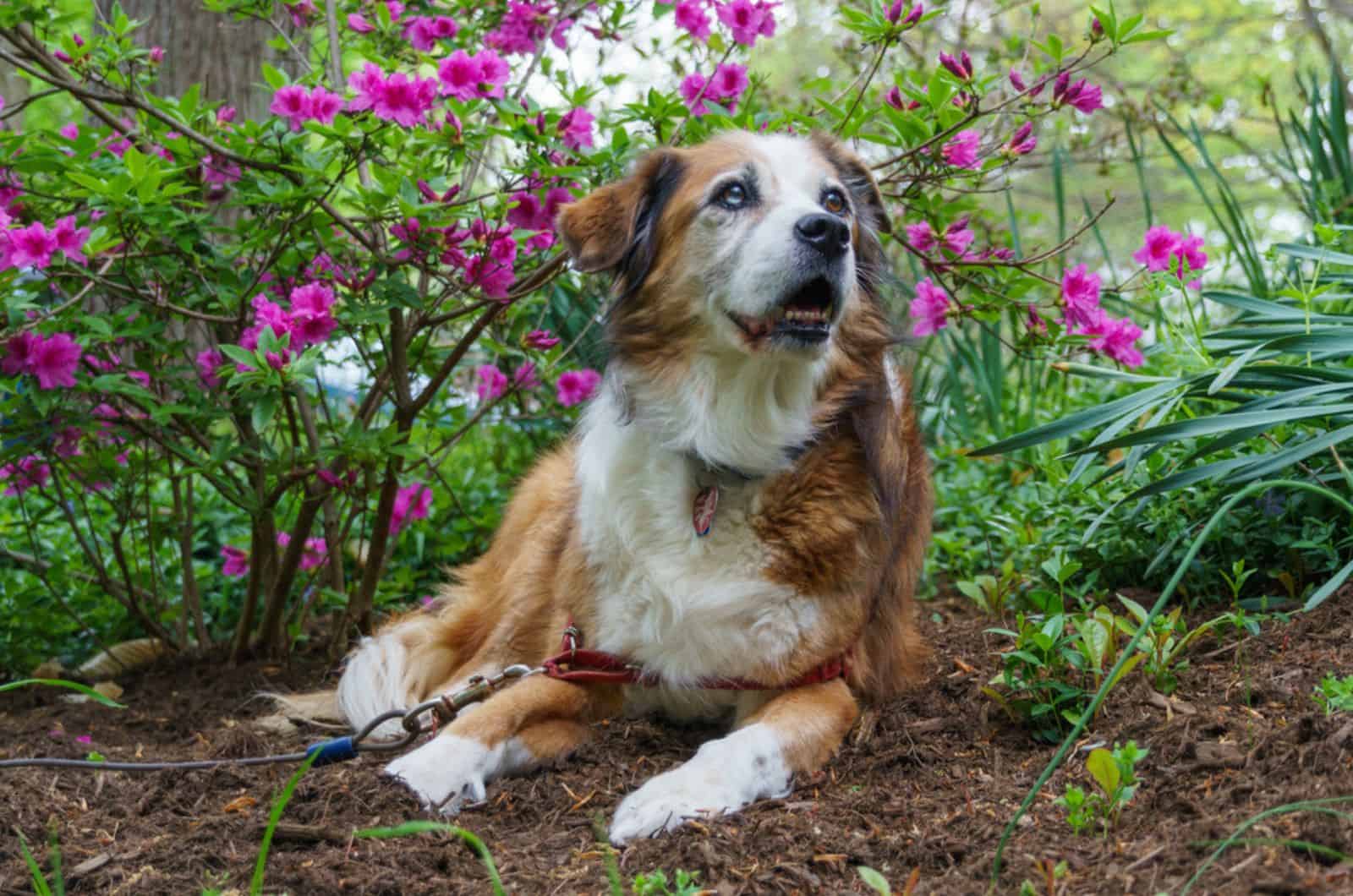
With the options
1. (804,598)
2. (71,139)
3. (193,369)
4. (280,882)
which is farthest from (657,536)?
(71,139)

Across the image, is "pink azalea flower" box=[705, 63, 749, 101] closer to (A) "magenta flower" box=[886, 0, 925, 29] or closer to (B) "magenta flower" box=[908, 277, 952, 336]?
(A) "magenta flower" box=[886, 0, 925, 29]

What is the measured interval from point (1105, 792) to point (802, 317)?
1.28 m

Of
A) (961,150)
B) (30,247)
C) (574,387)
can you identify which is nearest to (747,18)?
(961,150)

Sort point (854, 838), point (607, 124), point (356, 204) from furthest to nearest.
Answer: point (607, 124)
point (356, 204)
point (854, 838)

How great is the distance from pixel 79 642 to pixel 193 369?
1.38 meters

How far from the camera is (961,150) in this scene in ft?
10.4

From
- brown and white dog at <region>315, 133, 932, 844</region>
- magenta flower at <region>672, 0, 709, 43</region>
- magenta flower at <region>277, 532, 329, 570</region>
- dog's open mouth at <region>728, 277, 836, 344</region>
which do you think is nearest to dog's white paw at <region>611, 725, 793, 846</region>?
brown and white dog at <region>315, 133, 932, 844</region>

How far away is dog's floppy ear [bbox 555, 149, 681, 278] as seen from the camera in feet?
10.2

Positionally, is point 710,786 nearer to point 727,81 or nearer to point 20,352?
point 727,81

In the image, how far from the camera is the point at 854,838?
2150 mm

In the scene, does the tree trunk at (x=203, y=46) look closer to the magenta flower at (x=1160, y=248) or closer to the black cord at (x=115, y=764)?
the black cord at (x=115, y=764)

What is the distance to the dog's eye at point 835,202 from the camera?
10.1ft

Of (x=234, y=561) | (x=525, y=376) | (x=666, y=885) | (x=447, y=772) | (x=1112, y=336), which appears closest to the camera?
(x=666, y=885)

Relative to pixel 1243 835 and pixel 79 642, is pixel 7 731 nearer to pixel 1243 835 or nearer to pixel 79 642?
pixel 79 642
